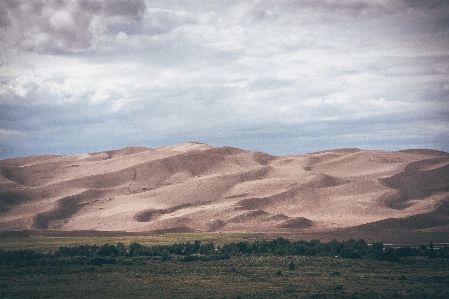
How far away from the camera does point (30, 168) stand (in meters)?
118

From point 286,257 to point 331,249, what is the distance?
4663mm

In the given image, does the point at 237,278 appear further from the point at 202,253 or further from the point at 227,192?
the point at 227,192

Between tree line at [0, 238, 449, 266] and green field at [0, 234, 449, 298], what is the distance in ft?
2.28

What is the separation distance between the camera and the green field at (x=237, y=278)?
36125 millimetres

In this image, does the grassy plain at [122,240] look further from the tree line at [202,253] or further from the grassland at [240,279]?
the grassland at [240,279]

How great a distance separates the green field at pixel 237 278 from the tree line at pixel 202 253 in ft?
2.28

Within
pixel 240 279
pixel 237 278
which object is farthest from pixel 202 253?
pixel 240 279

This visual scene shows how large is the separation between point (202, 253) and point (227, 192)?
145 feet

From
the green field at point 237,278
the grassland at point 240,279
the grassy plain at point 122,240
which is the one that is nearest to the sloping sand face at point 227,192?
the grassy plain at point 122,240

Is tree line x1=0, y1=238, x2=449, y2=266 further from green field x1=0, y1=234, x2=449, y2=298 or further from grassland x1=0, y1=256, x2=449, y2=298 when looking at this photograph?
grassland x1=0, y1=256, x2=449, y2=298

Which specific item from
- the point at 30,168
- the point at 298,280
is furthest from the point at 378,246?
the point at 30,168

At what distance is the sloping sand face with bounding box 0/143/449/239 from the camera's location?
8288 cm

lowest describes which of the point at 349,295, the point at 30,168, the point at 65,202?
the point at 349,295

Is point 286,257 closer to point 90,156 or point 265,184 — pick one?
point 265,184
